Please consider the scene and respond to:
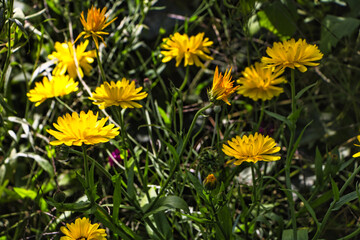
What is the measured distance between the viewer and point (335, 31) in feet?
3.92

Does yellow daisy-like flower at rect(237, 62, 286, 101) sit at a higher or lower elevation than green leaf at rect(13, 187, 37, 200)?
higher

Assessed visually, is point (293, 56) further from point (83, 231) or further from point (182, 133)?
point (83, 231)

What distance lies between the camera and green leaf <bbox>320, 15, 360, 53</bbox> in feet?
3.78

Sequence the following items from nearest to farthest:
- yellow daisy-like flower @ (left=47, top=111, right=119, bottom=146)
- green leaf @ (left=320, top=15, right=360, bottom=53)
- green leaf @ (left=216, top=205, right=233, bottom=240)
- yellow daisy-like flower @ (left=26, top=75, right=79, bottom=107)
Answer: yellow daisy-like flower @ (left=47, top=111, right=119, bottom=146), green leaf @ (left=216, top=205, right=233, bottom=240), yellow daisy-like flower @ (left=26, top=75, right=79, bottom=107), green leaf @ (left=320, top=15, right=360, bottom=53)

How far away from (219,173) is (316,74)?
1.62 ft

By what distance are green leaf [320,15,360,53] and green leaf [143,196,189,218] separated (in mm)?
557

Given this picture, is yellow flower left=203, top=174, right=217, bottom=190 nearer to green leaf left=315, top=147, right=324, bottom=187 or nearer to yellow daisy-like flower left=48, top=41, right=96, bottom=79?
green leaf left=315, top=147, right=324, bottom=187

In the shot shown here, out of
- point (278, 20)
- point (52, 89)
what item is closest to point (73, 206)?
point (52, 89)

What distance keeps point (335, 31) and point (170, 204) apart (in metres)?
0.69

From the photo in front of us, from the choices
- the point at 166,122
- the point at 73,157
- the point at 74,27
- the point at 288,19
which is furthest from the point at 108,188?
the point at 288,19

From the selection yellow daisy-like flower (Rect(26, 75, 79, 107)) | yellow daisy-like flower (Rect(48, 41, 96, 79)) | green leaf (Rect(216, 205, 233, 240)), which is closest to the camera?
green leaf (Rect(216, 205, 233, 240))

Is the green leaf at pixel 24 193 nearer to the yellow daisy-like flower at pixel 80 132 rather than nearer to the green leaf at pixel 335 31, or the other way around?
the yellow daisy-like flower at pixel 80 132

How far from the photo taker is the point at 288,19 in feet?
3.91

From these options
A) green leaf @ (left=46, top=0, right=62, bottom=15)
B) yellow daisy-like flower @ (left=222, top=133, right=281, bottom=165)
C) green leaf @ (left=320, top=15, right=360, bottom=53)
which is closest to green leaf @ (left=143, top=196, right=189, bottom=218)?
yellow daisy-like flower @ (left=222, top=133, right=281, bottom=165)
